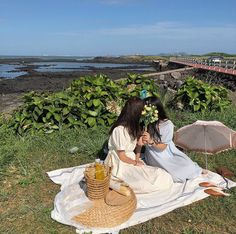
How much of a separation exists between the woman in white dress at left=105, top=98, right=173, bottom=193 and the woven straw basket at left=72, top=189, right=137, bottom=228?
494 millimetres

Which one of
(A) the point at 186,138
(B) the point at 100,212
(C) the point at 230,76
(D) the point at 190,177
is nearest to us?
(B) the point at 100,212

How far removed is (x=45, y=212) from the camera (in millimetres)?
3928

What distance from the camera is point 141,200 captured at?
4.05m

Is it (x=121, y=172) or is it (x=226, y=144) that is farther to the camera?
(x=226, y=144)

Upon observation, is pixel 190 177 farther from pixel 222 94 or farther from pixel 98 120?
pixel 222 94

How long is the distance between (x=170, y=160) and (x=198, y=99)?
12.7 feet

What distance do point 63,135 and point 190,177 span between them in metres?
2.78

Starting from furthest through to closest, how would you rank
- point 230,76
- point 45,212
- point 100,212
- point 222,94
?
point 230,76, point 222,94, point 45,212, point 100,212

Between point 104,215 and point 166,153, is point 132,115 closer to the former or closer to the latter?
point 166,153

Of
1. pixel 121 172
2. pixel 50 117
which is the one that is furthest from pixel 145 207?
pixel 50 117

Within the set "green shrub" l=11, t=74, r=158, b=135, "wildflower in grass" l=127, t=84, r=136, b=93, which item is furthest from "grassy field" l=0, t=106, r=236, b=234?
"wildflower in grass" l=127, t=84, r=136, b=93

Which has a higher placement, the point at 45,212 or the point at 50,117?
the point at 50,117

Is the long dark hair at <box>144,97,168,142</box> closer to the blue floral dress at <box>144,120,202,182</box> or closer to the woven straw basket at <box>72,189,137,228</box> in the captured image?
the blue floral dress at <box>144,120,202,182</box>

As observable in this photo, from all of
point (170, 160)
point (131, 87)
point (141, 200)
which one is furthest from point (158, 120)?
point (131, 87)
